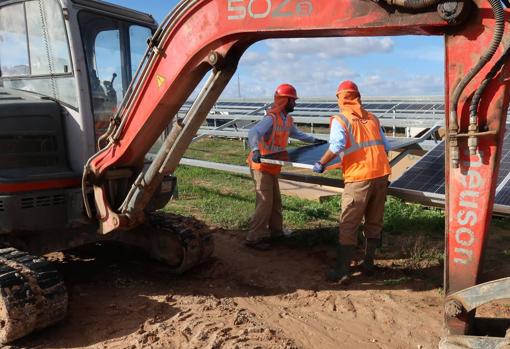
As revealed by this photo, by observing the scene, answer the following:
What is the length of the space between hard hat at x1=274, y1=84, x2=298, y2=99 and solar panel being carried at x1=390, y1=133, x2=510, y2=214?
164 centimetres

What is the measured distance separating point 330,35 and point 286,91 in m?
3.25

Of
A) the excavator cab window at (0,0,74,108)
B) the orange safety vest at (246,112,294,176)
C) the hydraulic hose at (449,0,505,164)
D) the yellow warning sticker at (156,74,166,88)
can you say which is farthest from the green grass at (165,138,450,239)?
the hydraulic hose at (449,0,505,164)

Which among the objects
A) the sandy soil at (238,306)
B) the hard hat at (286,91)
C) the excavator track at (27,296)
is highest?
the hard hat at (286,91)

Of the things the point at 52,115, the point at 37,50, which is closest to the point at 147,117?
the point at 52,115

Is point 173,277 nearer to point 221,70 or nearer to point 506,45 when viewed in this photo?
point 221,70

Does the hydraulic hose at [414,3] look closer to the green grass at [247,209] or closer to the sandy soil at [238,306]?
the sandy soil at [238,306]

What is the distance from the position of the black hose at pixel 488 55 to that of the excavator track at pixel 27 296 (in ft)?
10.2

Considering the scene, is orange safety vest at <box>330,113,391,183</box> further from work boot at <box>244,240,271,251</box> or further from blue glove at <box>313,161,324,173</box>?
work boot at <box>244,240,271,251</box>

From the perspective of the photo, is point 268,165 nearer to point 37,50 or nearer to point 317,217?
point 317,217

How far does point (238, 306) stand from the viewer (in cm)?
445

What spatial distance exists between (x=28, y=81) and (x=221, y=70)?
2.24m

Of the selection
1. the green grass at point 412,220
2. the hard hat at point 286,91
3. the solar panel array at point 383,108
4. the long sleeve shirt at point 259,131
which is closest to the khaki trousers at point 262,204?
the long sleeve shirt at point 259,131

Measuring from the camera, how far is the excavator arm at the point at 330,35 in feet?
8.09

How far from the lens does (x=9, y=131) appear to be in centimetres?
429
